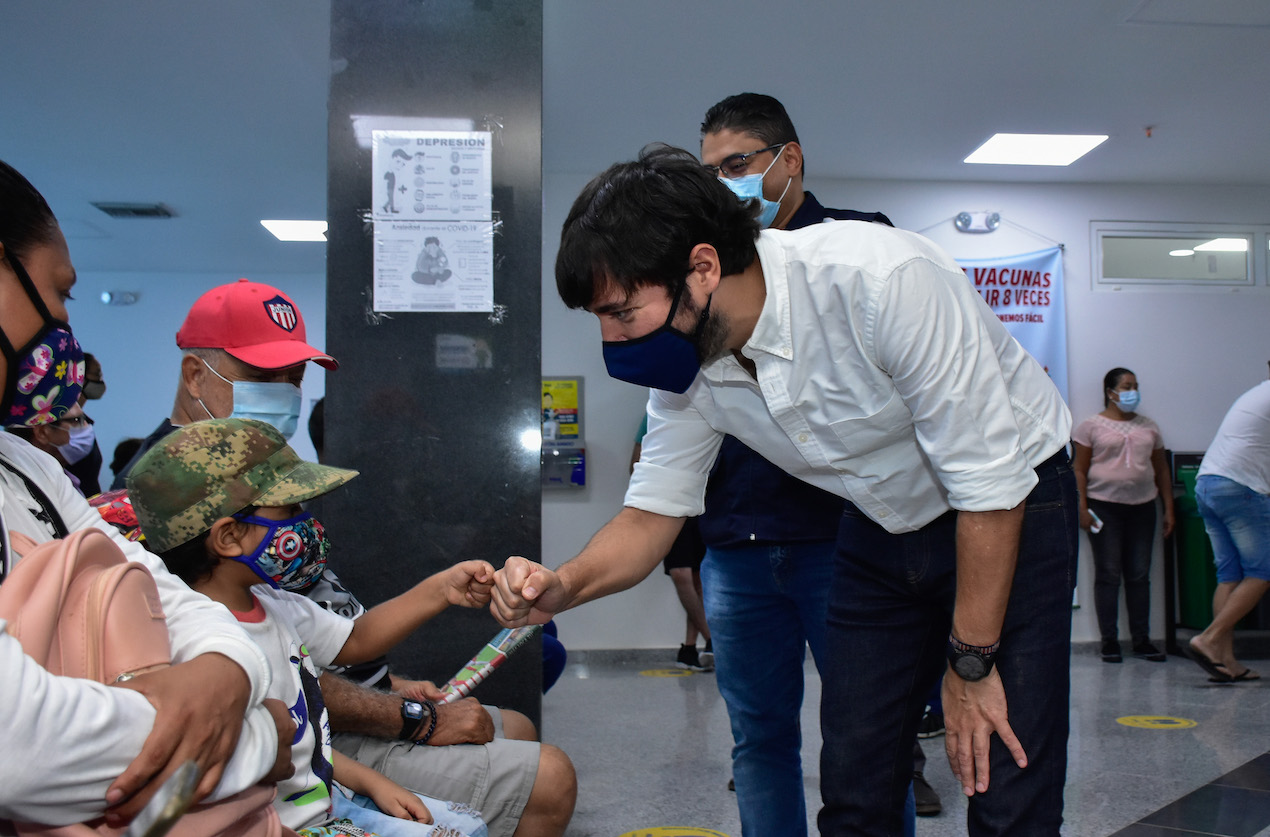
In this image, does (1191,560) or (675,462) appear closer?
(675,462)

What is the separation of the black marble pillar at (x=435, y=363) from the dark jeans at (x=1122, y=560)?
444 centimetres

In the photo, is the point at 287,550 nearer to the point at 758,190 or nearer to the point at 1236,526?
the point at 758,190

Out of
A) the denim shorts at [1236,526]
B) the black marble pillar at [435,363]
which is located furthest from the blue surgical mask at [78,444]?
the denim shorts at [1236,526]

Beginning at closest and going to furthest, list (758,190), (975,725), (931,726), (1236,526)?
(975,725) → (758,190) → (931,726) → (1236,526)

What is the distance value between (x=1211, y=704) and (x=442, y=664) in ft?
12.2

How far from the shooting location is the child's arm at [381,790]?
1.49 metres

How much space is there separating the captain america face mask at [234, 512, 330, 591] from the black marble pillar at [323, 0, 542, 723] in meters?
0.80

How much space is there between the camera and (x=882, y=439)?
1.36 m

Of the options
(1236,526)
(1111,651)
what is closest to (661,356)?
(1236,526)

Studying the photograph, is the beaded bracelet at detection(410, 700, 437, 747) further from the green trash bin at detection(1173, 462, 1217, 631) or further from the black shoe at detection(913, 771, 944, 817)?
the green trash bin at detection(1173, 462, 1217, 631)

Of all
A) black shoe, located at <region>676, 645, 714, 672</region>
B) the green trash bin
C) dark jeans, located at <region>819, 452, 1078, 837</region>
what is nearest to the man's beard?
dark jeans, located at <region>819, 452, 1078, 837</region>

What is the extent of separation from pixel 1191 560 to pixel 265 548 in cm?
584

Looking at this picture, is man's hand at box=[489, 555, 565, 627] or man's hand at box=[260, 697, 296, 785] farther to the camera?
man's hand at box=[489, 555, 565, 627]

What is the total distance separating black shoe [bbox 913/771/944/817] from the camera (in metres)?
2.72
